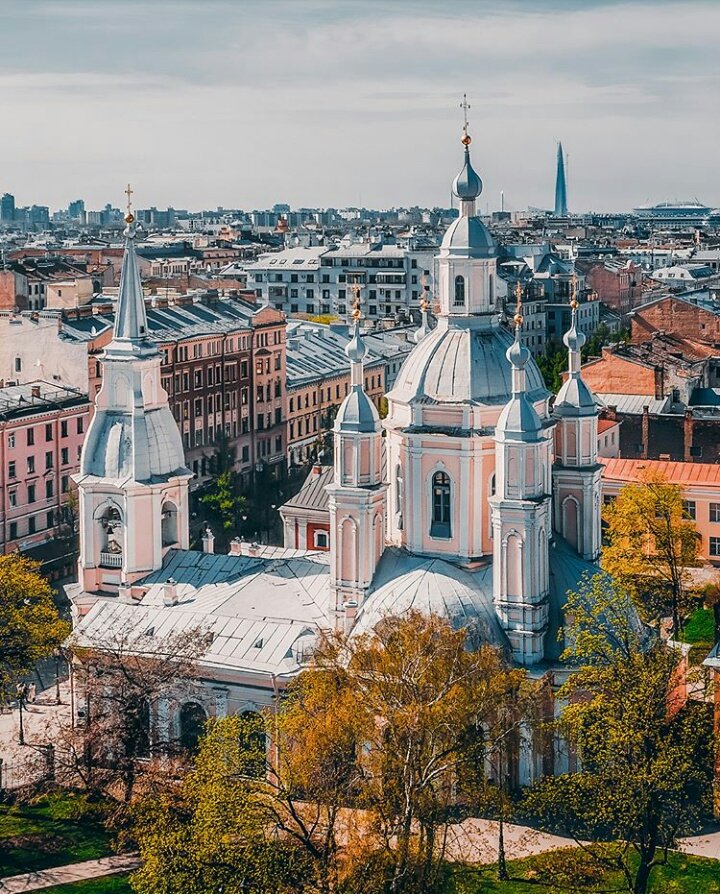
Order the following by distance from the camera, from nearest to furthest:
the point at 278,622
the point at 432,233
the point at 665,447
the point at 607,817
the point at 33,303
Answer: the point at 607,817
the point at 278,622
the point at 665,447
the point at 33,303
the point at 432,233

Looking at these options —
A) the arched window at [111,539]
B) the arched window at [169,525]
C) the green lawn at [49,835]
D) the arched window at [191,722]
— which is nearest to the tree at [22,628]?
the arched window at [111,539]

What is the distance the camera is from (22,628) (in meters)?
42.9

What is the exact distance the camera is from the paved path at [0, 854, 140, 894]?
3538cm

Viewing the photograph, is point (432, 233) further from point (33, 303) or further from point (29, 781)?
point (29, 781)

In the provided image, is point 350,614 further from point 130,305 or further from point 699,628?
point 699,628

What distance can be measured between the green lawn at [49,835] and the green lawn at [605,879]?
9444 millimetres

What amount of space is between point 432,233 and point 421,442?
127596 mm

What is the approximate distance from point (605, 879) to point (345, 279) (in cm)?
10129

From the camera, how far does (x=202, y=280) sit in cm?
11256

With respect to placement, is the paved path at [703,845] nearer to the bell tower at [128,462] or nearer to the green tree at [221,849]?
the green tree at [221,849]

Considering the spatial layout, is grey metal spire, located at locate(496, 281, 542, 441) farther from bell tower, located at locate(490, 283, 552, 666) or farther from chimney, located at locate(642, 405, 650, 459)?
chimney, located at locate(642, 405, 650, 459)

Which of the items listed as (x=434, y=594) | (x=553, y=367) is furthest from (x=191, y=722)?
(x=553, y=367)

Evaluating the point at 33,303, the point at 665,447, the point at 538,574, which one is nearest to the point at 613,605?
the point at 538,574

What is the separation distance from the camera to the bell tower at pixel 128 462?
44.9m
